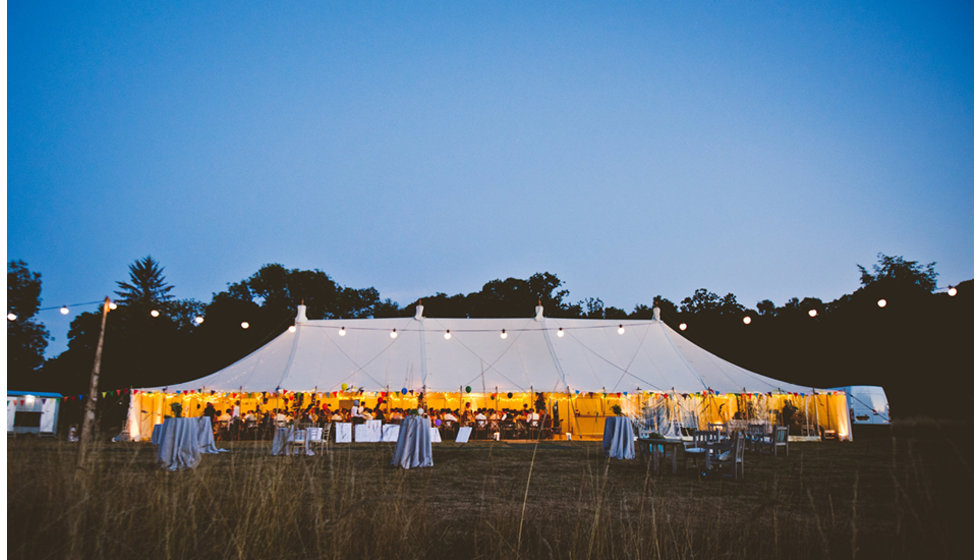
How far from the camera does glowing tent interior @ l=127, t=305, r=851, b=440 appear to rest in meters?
15.1

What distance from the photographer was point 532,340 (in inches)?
672

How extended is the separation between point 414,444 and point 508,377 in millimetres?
6829

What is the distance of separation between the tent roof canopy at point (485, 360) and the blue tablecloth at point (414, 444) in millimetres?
5065

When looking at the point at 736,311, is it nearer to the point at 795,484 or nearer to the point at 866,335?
the point at 866,335

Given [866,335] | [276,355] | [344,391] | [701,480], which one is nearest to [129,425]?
[276,355]

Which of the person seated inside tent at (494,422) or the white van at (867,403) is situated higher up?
the white van at (867,403)

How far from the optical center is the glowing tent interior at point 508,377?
15102 mm

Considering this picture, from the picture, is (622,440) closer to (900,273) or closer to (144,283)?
(900,273)

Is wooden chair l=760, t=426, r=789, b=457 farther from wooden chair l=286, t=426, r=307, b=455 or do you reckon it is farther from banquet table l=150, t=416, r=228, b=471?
banquet table l=150, t=416, r=228, b=471

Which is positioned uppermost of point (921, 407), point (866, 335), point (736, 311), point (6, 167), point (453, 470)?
point (736, 311)

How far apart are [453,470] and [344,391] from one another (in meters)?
7.46

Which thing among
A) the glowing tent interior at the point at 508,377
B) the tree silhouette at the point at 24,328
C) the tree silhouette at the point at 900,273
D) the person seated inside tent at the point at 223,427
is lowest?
the person seated inside tent at the point at 223,427

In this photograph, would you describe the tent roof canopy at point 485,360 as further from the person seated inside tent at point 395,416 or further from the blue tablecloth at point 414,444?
the blue tablecloth at point 414,444

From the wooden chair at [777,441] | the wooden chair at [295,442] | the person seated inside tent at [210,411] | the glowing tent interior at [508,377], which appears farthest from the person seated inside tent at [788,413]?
the person seated inside tent at [210,411]
